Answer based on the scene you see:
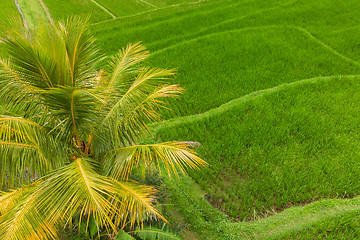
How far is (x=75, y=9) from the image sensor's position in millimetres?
10641

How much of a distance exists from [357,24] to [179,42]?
637 cm

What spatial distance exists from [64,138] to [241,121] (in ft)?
12.2

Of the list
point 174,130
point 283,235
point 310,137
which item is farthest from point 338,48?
point 283,235

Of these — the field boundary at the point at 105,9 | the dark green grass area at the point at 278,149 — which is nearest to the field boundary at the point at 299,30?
the dark green grass area at the point at 278,149

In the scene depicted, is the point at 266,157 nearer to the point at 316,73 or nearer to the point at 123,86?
the point at 123,86

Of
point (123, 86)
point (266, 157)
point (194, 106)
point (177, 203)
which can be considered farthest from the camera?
point (194, 106)

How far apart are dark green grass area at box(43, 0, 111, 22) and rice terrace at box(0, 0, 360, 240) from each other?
0.08 meters

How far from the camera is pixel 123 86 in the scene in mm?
3121

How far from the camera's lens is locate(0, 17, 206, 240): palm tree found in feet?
7.13

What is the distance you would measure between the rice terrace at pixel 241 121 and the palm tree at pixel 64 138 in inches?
1.5

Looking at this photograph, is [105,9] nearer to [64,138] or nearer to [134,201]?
[64,138]

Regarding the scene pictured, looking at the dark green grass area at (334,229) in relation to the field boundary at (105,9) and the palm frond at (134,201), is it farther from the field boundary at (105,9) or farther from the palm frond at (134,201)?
the field boundary at (105,9)

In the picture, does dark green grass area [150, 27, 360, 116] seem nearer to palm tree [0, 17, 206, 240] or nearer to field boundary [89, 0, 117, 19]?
palm tree [0, 17, 206, 240]

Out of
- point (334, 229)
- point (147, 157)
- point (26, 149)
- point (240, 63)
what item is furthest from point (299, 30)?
point (26, 149)
